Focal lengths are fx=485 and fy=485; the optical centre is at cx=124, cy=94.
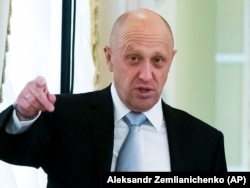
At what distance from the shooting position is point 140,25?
976mm

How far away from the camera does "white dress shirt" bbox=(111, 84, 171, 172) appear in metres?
1.02

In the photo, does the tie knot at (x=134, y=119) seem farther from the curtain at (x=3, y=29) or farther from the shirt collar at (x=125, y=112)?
the curtain at (x=3, y=29)

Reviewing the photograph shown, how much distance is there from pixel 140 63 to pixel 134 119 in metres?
0.12

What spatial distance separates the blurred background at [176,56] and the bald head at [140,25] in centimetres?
11

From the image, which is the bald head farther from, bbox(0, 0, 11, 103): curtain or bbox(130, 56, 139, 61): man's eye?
bbox(0, 0, 11, 103): curtain

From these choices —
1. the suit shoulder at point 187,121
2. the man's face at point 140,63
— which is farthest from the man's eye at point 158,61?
the suit shoulder at point 187,121

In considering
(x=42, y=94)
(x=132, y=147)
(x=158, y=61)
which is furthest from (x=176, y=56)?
Result: (x=42, y=94)

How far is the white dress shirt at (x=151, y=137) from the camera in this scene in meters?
1.02

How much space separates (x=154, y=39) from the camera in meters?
0.98

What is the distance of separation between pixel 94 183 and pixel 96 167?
3cm

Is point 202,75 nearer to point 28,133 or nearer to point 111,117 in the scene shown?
point 111,117
